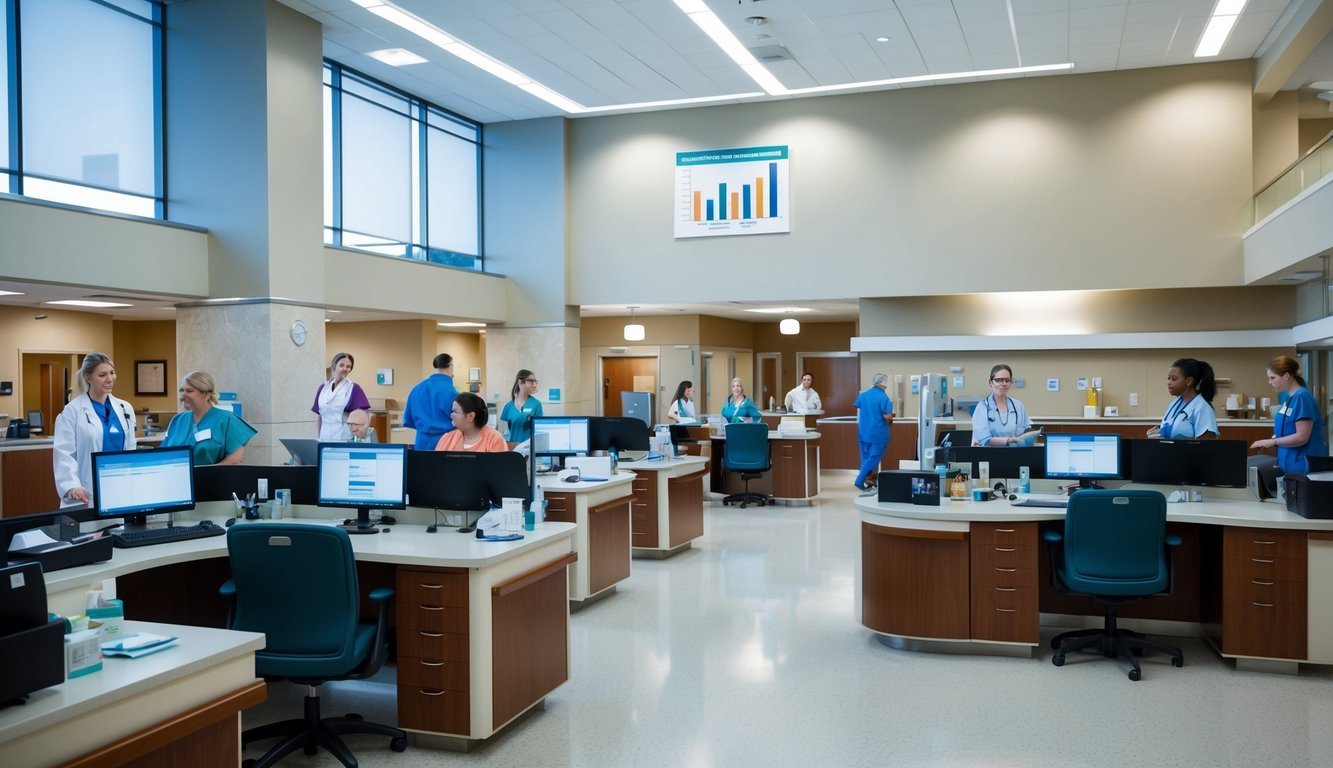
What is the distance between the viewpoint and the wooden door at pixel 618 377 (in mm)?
17641

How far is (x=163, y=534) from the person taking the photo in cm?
455

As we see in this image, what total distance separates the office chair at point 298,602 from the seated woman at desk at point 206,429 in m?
1.94

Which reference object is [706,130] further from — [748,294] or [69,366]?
[69,366]

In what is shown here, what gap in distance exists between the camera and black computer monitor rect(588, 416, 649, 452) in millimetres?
8211

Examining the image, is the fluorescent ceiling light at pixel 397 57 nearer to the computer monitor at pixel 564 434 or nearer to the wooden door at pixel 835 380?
the computer monitor at pixel 564 434

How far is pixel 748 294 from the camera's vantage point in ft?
41.6

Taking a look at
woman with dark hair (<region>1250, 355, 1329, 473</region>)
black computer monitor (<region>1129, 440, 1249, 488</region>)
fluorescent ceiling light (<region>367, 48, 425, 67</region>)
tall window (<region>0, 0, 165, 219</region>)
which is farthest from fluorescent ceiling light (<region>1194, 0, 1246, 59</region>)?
tall window (<region>0, 0, 165, 219</region>)

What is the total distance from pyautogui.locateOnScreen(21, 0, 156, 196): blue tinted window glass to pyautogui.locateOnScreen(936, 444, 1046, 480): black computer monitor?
24.8 feet

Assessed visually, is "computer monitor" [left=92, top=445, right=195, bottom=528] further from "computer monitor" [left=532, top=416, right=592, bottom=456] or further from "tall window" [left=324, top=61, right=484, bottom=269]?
"tall window" [left=324, top=61, right=484, bottom=269]

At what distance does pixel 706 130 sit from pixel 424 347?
5232 mm

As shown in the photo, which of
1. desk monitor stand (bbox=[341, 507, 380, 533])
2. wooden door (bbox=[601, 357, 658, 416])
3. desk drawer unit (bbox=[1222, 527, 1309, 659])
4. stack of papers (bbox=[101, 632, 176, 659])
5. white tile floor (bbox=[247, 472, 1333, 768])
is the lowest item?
white tile floor (bbox=[247, 472, 1333, 768])

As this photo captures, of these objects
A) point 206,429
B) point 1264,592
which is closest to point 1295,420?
point 1264,592

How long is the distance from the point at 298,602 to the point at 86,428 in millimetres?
2709

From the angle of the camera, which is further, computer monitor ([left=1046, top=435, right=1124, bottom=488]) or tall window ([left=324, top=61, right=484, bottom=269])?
tall window ([left=324, top=61, right=484, bottom=269])
